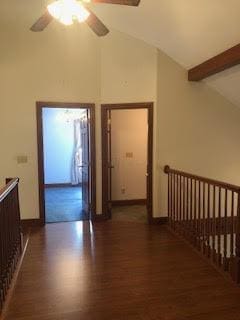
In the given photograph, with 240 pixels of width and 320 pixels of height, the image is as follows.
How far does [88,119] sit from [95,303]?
10.5 feet

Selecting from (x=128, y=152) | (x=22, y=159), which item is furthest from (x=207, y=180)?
(x=128, y=152)

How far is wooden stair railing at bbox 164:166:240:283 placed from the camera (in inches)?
124

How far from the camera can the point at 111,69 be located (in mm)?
5008

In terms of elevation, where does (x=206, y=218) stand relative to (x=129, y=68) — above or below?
below

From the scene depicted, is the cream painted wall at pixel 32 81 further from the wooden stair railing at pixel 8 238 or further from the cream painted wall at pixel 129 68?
the wooden stair railing at pixel 8 238

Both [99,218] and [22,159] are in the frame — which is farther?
[99,218]

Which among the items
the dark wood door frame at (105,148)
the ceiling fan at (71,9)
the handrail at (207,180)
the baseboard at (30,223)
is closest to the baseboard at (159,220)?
the dark wood door frame at (105,148)

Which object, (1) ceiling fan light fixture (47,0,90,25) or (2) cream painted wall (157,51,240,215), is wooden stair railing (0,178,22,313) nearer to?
(1) ceiling fan light fixture (47,0,90,25)

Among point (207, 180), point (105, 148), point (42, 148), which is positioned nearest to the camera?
point (207, 180)

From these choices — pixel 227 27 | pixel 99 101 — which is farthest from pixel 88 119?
pixel 227 27

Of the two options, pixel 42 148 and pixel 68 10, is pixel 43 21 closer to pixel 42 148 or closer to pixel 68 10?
pixel 68 10

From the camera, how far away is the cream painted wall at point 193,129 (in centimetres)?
502

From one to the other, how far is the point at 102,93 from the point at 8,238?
2847 millimetres

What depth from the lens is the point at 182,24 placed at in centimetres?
392
